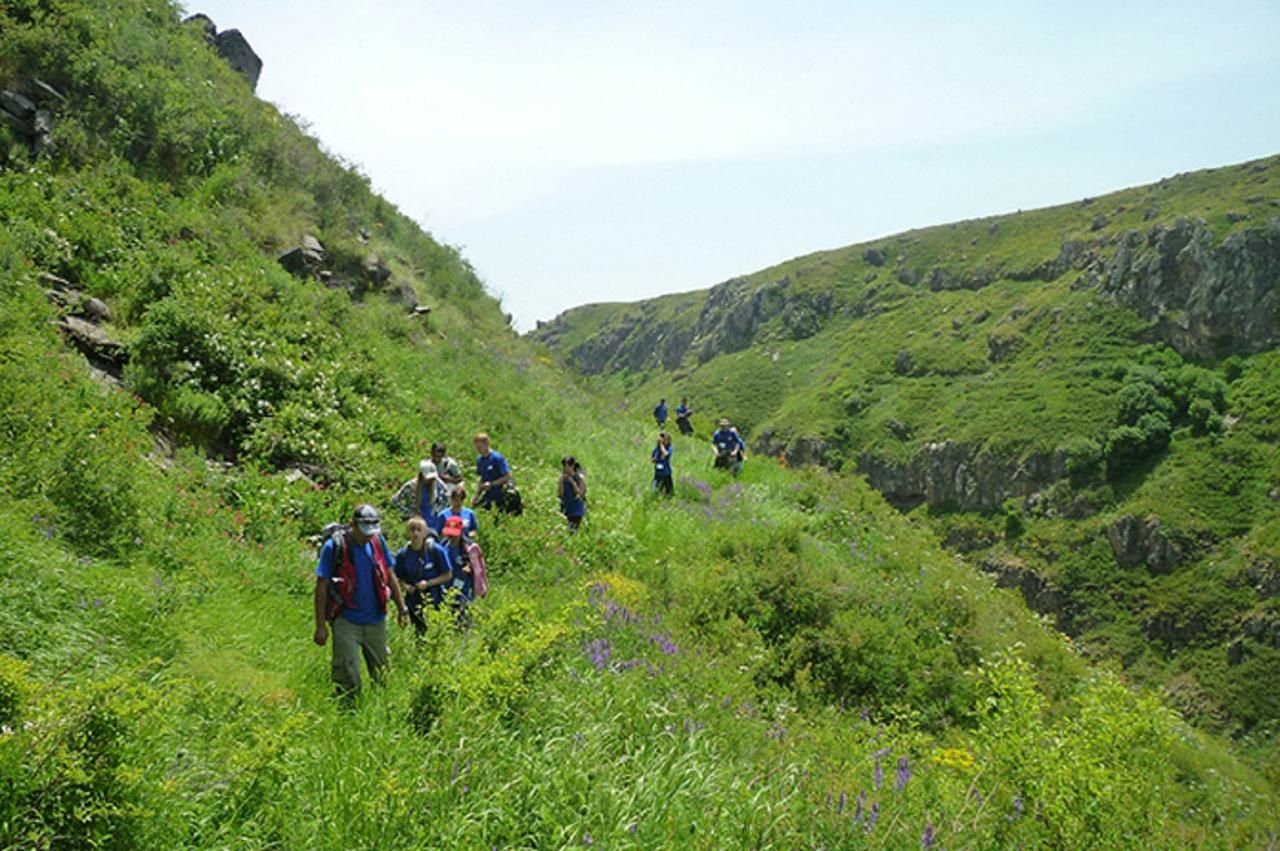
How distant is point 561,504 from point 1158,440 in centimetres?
9940

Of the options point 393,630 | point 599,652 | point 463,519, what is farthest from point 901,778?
point 463,519

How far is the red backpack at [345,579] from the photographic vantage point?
595 centimetres

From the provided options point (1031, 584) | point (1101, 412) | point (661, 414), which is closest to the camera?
point (661, 414)

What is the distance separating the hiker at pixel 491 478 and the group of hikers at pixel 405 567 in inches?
0.5

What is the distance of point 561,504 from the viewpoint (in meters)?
11.9

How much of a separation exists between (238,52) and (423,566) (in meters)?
27.5

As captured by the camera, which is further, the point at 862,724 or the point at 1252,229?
the point at 1252,229

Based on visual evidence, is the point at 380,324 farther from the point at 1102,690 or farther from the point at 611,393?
the point at 1102,690

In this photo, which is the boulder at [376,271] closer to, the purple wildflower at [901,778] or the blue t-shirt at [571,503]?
the blue t-shirt at [571,503]

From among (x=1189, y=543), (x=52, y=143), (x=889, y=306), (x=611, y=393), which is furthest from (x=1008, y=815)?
(x=889, y=306)

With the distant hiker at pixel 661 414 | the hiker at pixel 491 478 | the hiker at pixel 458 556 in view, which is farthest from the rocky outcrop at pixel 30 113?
the distant hiker at pixel 661 414

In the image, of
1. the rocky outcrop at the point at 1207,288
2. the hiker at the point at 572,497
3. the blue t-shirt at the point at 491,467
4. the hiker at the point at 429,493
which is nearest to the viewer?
the hiker at the point at 429,493

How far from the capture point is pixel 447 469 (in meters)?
9.10

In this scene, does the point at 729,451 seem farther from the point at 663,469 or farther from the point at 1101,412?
the point at 1101,412
